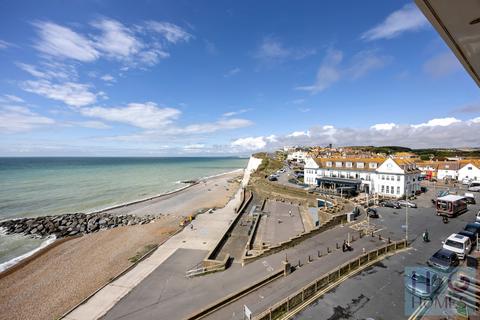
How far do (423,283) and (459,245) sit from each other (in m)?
6.76

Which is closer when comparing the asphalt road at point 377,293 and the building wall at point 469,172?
the asphalt road at point 377,293

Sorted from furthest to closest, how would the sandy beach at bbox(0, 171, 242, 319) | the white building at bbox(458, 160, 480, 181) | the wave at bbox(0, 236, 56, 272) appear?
the white building at bbox(458, 160, 480, 181) → the wave at bbox(0, 236, 56, 272) → the sandy beach at bbox(0, 171, 242, 319)

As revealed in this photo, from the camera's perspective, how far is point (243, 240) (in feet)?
78.0

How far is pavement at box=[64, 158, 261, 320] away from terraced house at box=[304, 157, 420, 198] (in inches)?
856

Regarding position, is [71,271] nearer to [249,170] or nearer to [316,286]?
[316,286]

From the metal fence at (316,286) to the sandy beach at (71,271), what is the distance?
14.6 metres

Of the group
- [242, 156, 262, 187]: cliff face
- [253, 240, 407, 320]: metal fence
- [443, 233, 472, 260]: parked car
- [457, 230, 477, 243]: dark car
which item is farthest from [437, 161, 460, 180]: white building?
[253, 240, 407, 320]: metal fence

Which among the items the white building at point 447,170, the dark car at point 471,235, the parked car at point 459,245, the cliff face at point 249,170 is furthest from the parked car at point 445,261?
the cliff face at point 249,170

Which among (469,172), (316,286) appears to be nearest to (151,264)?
(316,286)

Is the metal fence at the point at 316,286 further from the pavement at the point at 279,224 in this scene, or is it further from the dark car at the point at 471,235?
the pavement at the point at 279,224

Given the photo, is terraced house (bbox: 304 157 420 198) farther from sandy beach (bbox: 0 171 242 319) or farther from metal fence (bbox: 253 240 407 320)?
sandy beach (bbox: 0 171 242 319)

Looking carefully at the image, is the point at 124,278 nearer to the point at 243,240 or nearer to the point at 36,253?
the point at 243,240

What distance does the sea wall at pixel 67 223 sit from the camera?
33531 mm

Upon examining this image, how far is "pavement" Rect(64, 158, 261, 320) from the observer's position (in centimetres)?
1498
